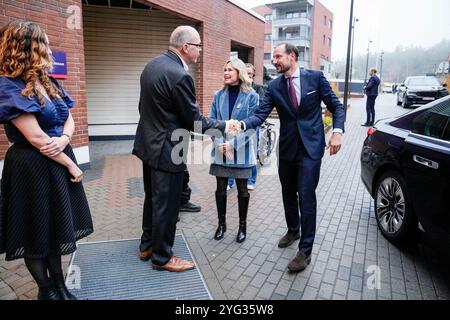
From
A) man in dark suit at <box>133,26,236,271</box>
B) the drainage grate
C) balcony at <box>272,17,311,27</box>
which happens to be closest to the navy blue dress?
the drainage grate

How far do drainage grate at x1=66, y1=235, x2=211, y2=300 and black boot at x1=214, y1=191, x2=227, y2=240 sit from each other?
17.5 inches

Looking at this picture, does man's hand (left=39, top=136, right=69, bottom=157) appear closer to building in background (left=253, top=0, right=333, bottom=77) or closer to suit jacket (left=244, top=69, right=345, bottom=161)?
suit jacket (left=244, top=69, right=345, bottom=161)

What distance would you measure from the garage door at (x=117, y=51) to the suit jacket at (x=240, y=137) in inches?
291

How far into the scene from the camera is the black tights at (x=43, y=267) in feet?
8.50

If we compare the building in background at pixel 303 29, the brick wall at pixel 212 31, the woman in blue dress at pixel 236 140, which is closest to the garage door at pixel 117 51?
the brick wall at pixel 212 31

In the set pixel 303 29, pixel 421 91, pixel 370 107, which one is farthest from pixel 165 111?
pixel 303 29

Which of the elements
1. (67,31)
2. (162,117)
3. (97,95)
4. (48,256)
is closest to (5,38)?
(162,117)

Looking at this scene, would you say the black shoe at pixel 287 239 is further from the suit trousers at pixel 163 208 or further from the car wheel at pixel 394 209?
the suit trousers at pixel 163 208

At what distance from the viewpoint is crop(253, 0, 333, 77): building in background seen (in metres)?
54.1

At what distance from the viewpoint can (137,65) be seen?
10.6 metres
